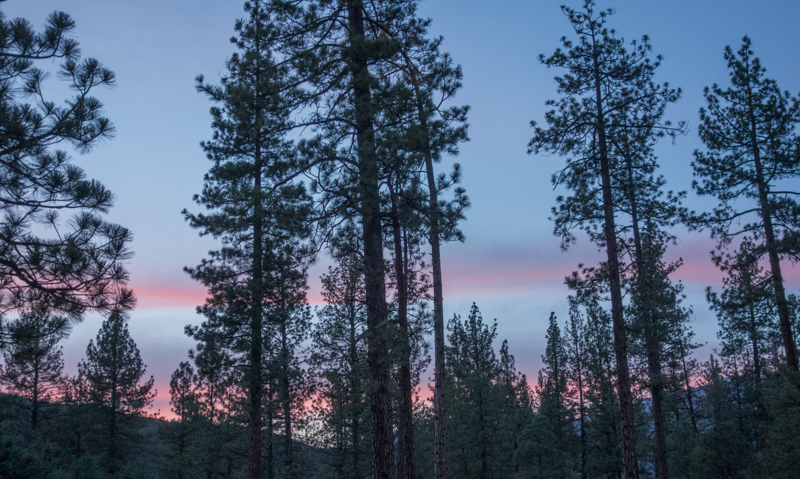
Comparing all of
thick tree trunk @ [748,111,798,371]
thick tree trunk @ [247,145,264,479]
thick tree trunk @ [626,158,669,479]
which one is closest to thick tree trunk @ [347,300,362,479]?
thick tree trunk @ [247,145,264,479]

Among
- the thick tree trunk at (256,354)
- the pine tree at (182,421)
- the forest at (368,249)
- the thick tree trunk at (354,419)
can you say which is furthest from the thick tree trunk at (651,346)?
the pine tree at (182,421)

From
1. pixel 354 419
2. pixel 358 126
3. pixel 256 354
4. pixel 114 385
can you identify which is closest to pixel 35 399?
pixel 114 385

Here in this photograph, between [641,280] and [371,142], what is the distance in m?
12.0

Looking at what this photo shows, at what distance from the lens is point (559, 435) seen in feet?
121

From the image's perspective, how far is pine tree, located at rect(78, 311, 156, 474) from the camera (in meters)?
28.6

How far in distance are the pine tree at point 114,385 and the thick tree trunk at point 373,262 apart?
25519 mm

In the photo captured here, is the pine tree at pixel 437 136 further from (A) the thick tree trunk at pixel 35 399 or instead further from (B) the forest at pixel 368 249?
(A) the thick tree trunk at pixel 35 399

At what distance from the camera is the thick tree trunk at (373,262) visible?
8.61 m

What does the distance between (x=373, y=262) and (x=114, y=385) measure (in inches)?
1091

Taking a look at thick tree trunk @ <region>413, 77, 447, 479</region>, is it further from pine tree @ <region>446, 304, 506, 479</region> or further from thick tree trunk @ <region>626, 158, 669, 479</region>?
pine tree @ <region>446, 304, 506, 479</region>

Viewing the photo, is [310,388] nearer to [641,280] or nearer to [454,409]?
[454,409]

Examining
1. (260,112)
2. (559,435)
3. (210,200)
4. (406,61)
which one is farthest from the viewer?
(559,435)

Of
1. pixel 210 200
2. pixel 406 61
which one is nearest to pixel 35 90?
pixel 406 61

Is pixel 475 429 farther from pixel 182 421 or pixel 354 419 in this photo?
pixel 182 421
